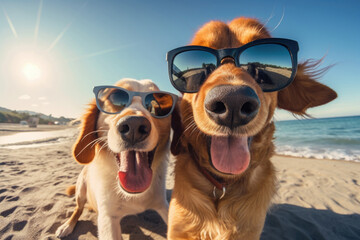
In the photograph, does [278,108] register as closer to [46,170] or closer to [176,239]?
[176,239]

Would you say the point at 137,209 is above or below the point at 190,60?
below

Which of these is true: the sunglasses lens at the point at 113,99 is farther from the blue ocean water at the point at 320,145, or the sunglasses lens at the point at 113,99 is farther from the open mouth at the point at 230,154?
the blue ocean water at the point at 320,145

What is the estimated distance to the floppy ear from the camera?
1.80m

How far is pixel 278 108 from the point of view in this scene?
1.89m

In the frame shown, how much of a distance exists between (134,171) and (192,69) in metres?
1.15

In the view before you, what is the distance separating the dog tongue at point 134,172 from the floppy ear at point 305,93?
5.16ft

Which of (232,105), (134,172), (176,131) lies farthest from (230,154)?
(134,172)

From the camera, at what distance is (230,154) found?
124cm

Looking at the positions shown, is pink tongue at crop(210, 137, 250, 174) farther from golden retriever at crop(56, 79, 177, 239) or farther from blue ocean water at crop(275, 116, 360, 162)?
golden retriever at crop(56, 79, 177, 239)

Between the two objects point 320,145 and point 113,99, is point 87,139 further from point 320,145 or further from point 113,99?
point 320,145

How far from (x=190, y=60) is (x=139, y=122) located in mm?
734

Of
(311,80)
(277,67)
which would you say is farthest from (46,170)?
(311,80)

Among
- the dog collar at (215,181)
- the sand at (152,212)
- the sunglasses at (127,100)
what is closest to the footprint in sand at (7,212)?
the sand at (152,212)

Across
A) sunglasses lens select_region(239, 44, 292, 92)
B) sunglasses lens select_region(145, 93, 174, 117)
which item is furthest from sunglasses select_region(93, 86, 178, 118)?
sunglasses lens select_region(239, 44, 292, 92)
